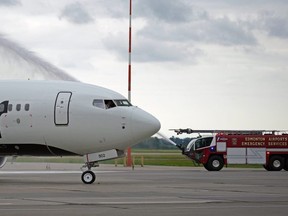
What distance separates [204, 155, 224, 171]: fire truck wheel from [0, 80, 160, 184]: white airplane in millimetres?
22433

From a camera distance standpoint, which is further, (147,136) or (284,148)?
(284,148)

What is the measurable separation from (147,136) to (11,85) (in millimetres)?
6108

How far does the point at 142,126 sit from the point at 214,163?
23.9 metres

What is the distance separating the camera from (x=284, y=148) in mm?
57188

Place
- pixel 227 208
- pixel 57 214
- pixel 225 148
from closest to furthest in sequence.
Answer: pixel 57 214 → pixel 227 208 → pixel 225 148

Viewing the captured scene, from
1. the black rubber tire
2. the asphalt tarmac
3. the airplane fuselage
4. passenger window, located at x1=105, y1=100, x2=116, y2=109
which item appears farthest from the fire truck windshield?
the asphalt tarmac

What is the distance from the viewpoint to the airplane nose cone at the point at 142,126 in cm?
3331

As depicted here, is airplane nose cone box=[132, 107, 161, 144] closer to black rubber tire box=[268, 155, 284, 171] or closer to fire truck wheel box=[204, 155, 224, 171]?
fire truck wheel box=[204, 155, 224, 171]

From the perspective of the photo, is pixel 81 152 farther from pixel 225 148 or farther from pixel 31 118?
pixel 225 148

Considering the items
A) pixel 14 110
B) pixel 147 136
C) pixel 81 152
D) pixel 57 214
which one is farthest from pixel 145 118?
pixel 57 214

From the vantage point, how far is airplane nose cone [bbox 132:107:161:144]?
33312 mm

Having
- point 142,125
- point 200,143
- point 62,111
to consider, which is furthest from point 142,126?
point 200,143

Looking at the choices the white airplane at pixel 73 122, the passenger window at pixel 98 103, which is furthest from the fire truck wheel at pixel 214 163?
the passenger window at pixel 98 103

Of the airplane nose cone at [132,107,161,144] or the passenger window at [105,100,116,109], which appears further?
the passenger window at [105,100,116,109]
